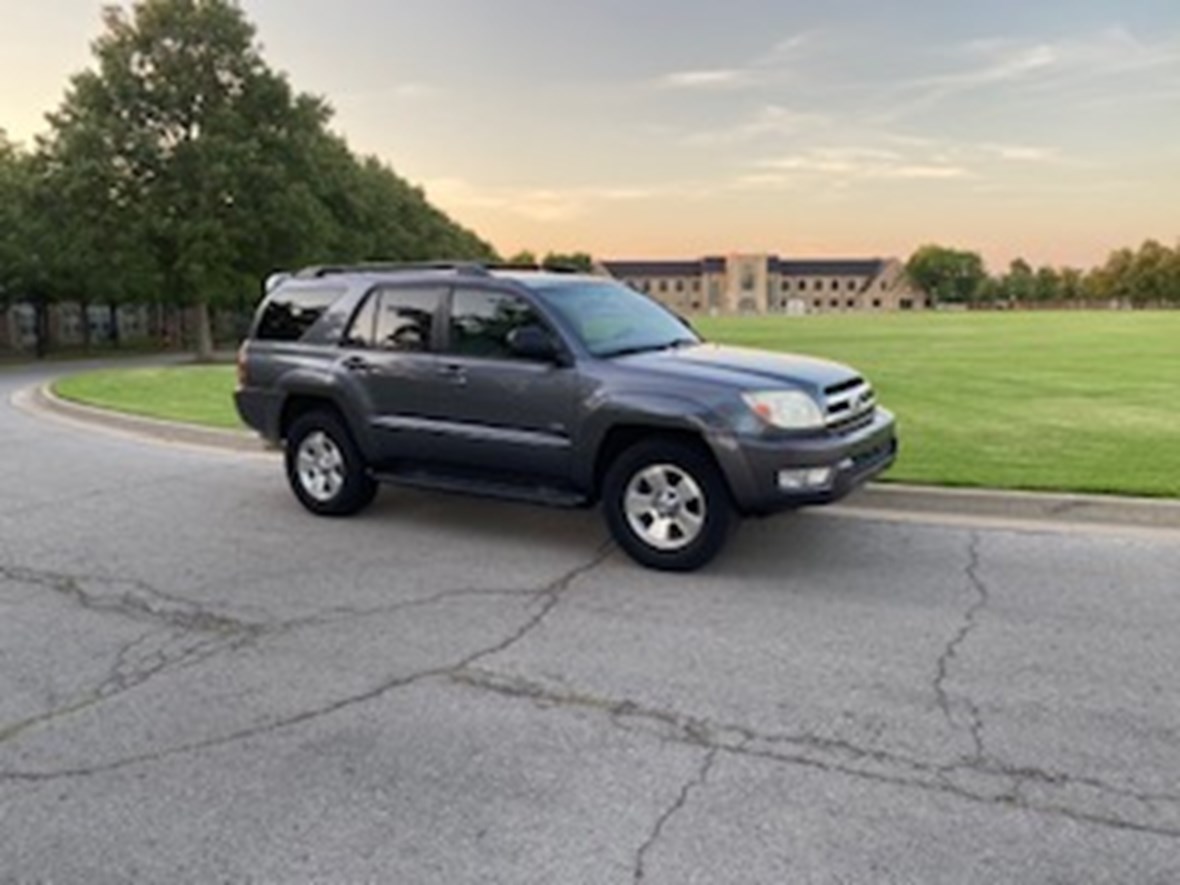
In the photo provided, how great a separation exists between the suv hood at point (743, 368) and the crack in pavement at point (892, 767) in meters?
2.34

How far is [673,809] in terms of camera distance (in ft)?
10.5

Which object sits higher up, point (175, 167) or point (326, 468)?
point (175, 167)

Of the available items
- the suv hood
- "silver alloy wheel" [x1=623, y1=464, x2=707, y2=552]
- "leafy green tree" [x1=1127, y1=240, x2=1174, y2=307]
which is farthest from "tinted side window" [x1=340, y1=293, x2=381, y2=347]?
"leafy green tree" [x1=1127, y1=240, x2=1174, y2=307]

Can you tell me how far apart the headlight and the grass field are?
251cm

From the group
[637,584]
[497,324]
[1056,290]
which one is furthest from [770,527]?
[1056,290]

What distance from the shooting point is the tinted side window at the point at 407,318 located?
6816 mm

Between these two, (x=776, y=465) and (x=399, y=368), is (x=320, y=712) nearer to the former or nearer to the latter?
(x=776, y=465)

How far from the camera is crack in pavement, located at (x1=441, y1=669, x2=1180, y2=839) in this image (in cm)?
315

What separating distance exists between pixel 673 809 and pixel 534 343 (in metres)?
3.52

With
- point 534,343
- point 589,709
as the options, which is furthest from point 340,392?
point 589,709

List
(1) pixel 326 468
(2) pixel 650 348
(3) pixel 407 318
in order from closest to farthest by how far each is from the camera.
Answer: (2) pixel 650 348
(3) pixel 407 318
(1) pixel 326 468

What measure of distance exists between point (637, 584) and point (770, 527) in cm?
160

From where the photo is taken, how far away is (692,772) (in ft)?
11.3

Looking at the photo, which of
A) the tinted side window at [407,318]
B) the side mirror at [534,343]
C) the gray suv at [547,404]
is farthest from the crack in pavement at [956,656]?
the tinted side window at [407,318]
